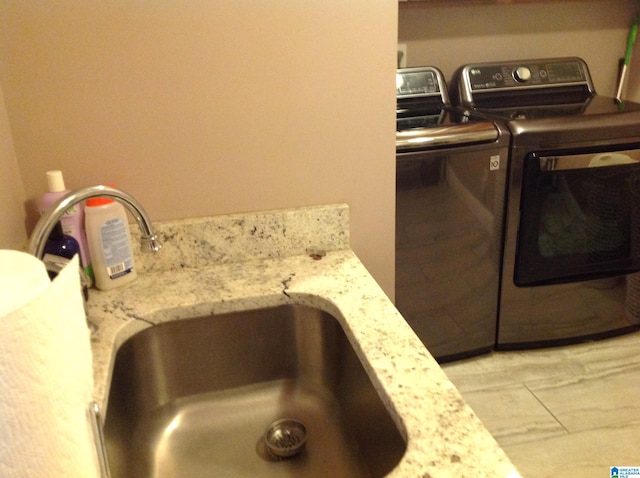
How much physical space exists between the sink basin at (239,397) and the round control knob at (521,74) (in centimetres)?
171

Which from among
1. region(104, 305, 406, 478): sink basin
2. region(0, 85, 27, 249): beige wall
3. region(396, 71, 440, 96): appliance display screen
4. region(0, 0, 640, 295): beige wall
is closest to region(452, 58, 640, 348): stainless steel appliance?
region(396, 71, 440, 96): appliance display screen

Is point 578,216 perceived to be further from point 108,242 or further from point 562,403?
point 108,242

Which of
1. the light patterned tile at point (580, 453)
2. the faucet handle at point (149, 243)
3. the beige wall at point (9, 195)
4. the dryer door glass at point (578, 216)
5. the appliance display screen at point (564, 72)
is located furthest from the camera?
the appliance display screen at point (564, 72)

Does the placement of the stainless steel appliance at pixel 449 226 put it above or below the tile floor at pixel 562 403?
above

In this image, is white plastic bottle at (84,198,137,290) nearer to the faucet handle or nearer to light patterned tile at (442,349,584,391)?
the faucet handle

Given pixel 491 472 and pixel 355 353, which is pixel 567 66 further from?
pixel 491 472

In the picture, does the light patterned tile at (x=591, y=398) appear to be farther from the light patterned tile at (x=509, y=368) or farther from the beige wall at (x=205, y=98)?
the beige wall at (x=205, y=98)

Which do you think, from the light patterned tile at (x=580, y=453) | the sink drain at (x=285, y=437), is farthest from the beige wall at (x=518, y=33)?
the sink drain at (x=285, y=437)

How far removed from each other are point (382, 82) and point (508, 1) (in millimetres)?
1477

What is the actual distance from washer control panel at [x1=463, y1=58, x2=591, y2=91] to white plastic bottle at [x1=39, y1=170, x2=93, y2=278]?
5.71 ft

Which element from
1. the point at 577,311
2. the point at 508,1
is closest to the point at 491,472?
the point at 577,311

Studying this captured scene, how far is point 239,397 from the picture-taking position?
1.08 metres

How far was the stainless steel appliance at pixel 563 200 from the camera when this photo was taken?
6.00ft

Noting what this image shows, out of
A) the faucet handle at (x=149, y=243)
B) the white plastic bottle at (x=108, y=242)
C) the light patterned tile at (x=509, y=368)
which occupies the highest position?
the faucet handle at (x=149, y=243)
